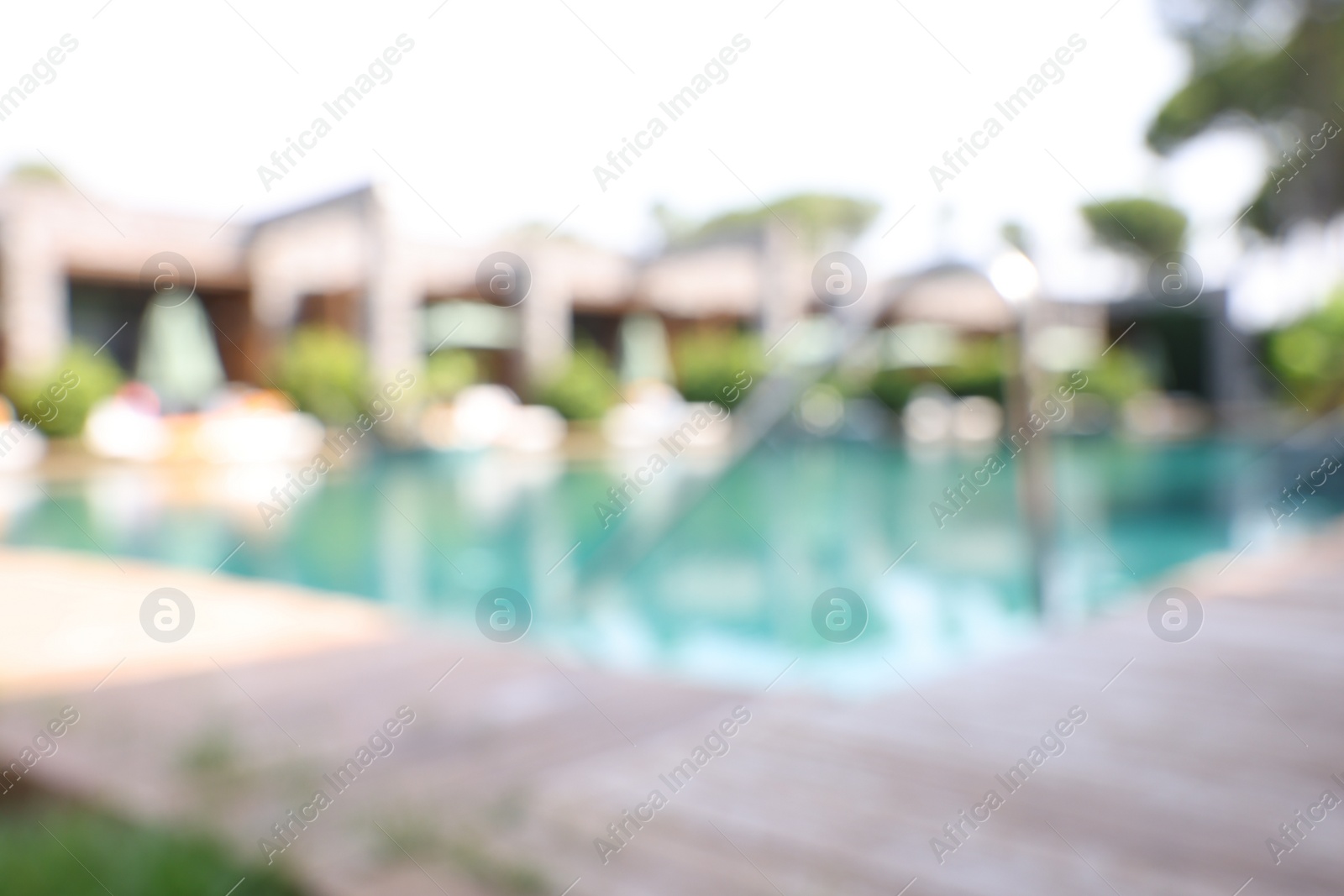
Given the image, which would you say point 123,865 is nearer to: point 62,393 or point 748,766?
point 748,766

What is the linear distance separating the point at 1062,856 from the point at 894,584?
14.9 feet

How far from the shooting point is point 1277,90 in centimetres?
1356

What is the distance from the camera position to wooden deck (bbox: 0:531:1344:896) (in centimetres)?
168

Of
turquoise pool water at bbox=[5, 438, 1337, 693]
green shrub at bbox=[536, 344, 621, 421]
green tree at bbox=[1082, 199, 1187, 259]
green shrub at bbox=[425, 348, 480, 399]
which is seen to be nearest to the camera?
turquoise pool water at bbox=[5, 438, 1337, 693]

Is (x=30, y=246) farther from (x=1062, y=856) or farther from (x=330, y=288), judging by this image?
(x=1062, y=856)

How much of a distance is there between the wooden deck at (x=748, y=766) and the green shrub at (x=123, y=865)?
8 centimetres

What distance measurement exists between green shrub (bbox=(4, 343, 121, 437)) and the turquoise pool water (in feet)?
3.84

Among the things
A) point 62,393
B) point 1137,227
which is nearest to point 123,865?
point 62,393

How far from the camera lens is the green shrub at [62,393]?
12.6 m

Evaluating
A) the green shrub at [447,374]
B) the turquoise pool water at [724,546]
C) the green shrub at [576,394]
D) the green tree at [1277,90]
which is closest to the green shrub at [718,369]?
the green shrub at [576,394]

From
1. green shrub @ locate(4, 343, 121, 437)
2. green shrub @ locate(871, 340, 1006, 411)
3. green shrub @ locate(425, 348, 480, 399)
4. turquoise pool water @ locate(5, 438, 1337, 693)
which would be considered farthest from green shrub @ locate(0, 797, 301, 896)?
green shrub @ locate(871, 340, 1006, 411)

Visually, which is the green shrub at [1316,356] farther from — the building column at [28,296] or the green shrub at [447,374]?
the building column at [28,296]

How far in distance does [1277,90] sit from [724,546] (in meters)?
10.9

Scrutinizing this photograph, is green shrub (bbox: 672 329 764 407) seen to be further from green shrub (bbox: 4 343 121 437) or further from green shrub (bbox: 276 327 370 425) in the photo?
green shrub (bbox: 4 343 121 437)
